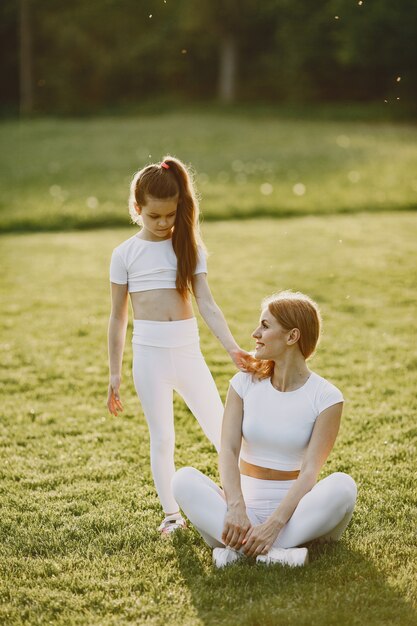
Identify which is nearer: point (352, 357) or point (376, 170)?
point (352, 357)

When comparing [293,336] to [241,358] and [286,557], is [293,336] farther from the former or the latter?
[286,557]

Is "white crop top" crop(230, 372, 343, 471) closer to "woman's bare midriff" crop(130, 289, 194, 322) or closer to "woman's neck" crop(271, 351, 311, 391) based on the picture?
"woman's neck" crop(271, 351, 311, 391)

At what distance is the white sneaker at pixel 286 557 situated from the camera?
336 cm

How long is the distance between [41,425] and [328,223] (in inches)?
304

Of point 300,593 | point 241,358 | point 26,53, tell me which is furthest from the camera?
point 26,53

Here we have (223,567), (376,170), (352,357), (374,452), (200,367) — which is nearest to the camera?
(223,567)

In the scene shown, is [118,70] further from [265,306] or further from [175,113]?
[265,306]

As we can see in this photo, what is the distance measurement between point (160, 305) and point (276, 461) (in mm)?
894

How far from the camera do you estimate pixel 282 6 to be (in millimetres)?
35312

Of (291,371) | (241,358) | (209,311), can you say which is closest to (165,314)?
(209,311)

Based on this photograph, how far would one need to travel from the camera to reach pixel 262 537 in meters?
3.36

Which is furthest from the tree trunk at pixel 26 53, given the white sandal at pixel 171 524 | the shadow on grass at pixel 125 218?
the white sandal at pixel 171 524

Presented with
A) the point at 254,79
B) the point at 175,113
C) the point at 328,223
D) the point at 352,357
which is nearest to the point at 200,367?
the point at 352,357

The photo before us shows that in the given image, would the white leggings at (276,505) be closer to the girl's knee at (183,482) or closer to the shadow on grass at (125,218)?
the girl's knee at (183,482)
